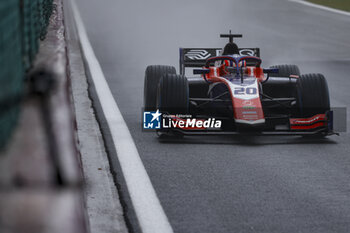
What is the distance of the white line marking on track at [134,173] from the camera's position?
15.5 feet

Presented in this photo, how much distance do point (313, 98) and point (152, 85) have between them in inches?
77.8

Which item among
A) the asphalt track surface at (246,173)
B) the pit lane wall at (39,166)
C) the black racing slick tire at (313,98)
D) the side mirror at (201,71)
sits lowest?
the asphalt track surface at (246,173)

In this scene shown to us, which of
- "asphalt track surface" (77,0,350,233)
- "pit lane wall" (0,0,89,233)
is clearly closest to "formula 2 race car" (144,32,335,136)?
"asphalt track surface" (77,0,350,233)

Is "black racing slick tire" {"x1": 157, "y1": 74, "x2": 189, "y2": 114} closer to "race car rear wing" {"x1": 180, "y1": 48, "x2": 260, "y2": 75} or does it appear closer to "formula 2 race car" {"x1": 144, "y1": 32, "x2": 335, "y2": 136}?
"formula 2 race car" {"x1": 144, "y1": 32, "x2": 335, "y2": 136}

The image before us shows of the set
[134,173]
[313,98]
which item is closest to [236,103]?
[313,98]

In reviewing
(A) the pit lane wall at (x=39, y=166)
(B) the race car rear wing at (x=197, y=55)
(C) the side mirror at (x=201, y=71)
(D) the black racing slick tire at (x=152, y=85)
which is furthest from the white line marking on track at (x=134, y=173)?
(A) the pit lane wall at (x=39, y=166)

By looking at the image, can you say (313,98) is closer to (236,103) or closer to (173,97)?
(236,103)

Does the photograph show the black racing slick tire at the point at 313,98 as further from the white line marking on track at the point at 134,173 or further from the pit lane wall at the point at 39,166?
the pit lane wall at the point at 39,166

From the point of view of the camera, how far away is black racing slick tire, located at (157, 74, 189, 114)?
8203 mm

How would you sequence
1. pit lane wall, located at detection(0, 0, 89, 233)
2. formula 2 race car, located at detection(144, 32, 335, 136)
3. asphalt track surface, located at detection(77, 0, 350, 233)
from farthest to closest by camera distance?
1. formula 2 race car, located at detection(144, 32, 335, 136)
2. asphalt track surface, located at detection(77, 0, 350, 233)
3. pit lane wall, located at detection(0, 0, 89, 233)

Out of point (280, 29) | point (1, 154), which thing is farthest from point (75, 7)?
point (1, 154)

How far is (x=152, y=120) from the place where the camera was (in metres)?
8.19

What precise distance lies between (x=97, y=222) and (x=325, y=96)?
170 inches

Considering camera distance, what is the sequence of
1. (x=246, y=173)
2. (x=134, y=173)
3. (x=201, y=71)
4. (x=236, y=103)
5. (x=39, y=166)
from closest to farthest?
(x=39, y=166) → (x=134, y=173) → (x=246, y=173) → (x=236, y=103) → (x=201, y=71)
